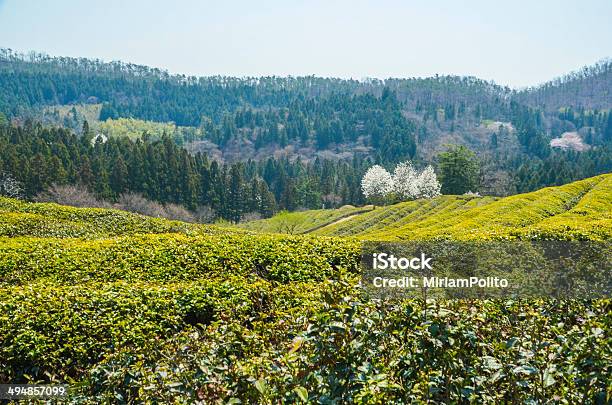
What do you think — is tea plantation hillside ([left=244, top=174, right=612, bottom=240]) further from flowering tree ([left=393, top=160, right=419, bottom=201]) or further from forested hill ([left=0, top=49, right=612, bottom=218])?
forested hill ([left=0, top=49, right=612, bottom=218])

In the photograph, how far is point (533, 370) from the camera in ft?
12.2

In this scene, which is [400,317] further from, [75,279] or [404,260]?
[75,279]

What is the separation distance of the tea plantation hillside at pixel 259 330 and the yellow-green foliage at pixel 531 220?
0.36 metres

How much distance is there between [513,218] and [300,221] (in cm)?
5876

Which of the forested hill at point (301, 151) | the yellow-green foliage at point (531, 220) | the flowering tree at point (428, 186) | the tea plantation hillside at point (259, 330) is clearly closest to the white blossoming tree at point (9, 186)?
the forested hill at point (301, 151)

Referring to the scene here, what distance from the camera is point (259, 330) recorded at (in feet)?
17.6

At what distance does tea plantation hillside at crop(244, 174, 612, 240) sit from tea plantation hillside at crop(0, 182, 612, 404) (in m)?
0.46

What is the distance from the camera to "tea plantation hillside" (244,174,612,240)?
14.4 metres

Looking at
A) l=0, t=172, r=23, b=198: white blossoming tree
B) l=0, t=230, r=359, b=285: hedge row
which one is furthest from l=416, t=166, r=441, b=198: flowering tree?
l=0, t=230, r=359, b=285: hedge row

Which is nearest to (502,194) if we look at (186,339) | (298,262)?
(298,262)

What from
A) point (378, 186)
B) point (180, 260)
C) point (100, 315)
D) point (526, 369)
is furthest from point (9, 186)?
point (526, 369)

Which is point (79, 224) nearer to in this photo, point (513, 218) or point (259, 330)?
point (259, 330)

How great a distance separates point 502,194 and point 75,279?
94430mm

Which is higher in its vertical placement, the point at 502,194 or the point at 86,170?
the point at 86,170
